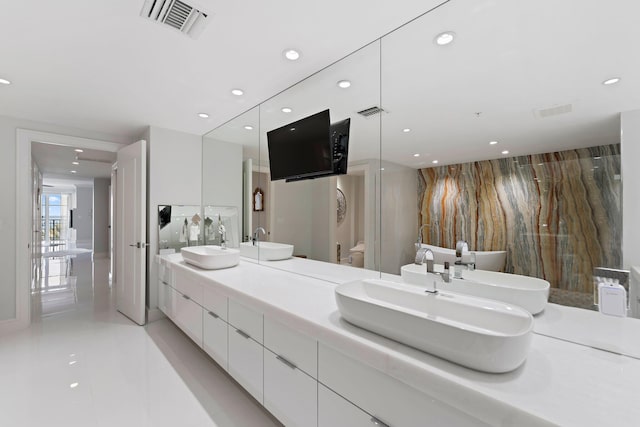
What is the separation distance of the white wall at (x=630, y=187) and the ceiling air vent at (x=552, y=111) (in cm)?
17

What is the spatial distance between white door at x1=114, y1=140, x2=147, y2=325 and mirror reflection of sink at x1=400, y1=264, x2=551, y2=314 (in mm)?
3320

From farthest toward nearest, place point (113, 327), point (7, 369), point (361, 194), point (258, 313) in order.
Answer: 1. point (113, 327)
2. point (7, 369)
3. point (361, 194)
4. point (258, 313)

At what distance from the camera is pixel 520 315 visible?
42.1 inches

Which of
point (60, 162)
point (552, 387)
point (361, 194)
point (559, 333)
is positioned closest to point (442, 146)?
point (361, 194)

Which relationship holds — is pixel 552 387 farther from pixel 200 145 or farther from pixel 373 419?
pixel 200 145

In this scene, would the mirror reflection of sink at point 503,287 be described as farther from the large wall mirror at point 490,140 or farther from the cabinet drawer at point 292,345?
the cabinet drawer at point 292,345

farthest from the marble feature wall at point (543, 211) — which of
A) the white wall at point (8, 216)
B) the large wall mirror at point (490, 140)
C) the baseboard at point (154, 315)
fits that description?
the white wall at point (8, 216)

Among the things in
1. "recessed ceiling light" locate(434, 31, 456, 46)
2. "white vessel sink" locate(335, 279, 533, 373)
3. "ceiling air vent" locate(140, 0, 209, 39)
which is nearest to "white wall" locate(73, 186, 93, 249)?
"ceiling air vent" locate(140, 0, 209, 39)

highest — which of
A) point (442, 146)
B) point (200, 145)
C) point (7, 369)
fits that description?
point (200, 145)

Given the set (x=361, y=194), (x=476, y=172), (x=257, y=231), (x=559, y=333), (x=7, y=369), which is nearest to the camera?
(x=559, y=333)

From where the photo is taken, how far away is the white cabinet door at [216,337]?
2.10 meters

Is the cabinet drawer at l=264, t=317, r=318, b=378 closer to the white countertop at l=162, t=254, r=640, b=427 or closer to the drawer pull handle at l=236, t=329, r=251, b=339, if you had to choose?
the white countertop at l=162, t=254, r=640, b=427

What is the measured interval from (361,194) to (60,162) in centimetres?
719

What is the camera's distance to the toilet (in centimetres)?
197
